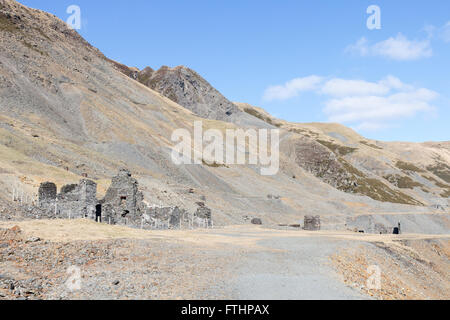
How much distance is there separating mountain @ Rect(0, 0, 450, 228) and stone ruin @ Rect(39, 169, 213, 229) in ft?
13.9

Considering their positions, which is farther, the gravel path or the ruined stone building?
the ruined stone building

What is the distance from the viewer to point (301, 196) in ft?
286

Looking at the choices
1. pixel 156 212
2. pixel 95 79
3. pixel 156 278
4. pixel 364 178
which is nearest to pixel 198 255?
pixel 156 278

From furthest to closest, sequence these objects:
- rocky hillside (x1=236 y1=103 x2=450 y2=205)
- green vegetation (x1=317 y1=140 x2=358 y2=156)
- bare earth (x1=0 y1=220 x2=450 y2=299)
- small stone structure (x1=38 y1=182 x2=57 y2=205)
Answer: green vegetation (x1=317 y1=140 x2=358 y2=156) → rocky hillside (x1=236 y1=103 x2=450 y2=205) → small stone structure (x1=38 y1=182 x2=57 y2=205) → bare earth (x1=0 y1=220 x2=450 y2=299)

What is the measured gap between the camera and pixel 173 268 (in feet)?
56.0

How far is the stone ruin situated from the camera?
100 feet

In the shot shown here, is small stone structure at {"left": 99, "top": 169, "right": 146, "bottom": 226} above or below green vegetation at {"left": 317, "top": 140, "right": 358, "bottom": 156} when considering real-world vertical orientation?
below

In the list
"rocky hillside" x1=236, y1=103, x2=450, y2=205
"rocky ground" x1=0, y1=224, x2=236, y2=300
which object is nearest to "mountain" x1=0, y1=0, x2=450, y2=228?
"rocky hillside" x1=236, y1=103, x2=450, y2=205

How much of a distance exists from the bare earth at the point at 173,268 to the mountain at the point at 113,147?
1498 cm

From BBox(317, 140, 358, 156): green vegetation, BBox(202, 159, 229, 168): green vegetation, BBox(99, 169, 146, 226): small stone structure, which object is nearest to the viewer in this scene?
BBox(99, 169, 146, 226): small stone structure

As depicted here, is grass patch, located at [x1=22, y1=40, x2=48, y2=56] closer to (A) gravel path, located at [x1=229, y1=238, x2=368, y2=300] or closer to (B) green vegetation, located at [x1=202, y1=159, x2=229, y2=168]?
(B) green vegetation, located at [x1=202, y1=159, x2=229, y2=168]

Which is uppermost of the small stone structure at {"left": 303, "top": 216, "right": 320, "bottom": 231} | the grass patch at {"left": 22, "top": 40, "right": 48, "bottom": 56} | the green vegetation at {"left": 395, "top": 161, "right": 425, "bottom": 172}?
the grass patch at {"left": 22, "top": 40, "right": 48, "bottom": 56}

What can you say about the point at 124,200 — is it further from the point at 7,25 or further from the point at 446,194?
the point at 446,194
